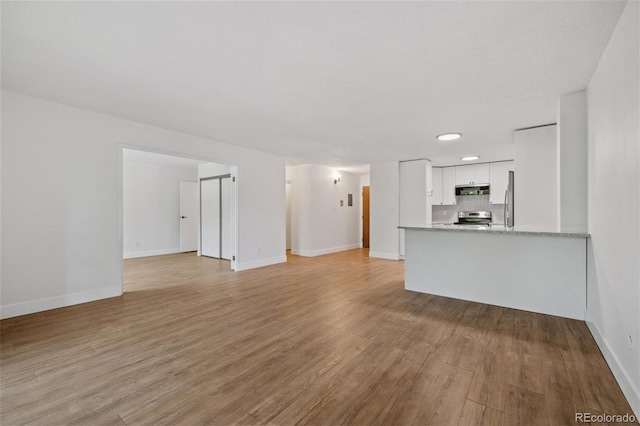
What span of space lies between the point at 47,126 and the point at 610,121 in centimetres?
571

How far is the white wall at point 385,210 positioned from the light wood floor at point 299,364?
3.30 metres

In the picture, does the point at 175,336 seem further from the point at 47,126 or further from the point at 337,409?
the point at 47,126

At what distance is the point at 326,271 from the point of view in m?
5.45

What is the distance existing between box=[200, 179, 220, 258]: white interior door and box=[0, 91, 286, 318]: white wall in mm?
2571

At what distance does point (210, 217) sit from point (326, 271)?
3.55 meters

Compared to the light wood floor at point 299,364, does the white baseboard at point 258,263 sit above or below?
above

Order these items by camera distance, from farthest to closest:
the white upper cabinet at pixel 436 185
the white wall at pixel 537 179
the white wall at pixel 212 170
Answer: the white upper cabinet at pixel 436 185 < the white wall at pixel 212 170 < the white wall at pixel 537 179

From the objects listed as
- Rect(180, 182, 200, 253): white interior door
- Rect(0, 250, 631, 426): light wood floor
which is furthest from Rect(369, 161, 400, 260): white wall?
Rect(180, 182, 200, 253): white interior door

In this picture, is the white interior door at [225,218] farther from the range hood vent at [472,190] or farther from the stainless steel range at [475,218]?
the stainless steel range at [475,218]

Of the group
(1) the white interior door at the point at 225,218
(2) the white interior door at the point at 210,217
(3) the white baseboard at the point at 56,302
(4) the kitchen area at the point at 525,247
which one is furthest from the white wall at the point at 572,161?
(2) the white interior door at the point at 210,217

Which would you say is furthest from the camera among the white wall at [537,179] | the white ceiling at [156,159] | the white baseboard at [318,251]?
the white baseboard at [318,251]

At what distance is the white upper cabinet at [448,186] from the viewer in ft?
24.3

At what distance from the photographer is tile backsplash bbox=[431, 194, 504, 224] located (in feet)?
23.2

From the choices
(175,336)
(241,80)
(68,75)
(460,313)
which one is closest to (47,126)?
(68,75)
